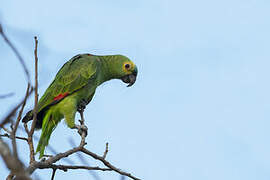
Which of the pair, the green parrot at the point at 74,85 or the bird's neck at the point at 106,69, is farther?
the bird's neck at the point at 106,69

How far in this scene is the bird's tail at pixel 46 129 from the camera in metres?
5.10

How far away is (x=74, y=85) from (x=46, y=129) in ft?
3.08

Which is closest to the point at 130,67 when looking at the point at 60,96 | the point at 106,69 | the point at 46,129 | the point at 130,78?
the point at 130,78

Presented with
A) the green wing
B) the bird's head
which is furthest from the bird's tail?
the bird's head

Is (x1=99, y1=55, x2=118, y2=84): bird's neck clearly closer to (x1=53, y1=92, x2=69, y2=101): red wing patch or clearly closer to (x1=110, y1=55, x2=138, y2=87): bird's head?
(x1=110, y1=55, x2=138, y2=87): bird's head

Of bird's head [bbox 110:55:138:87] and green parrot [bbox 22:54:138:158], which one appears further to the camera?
bird's head [bbox 110:55:138:87]

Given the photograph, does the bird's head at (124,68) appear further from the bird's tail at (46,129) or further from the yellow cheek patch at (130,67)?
the bird's tail at (46,129)

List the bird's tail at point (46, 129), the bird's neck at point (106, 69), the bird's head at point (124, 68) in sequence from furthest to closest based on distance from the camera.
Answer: the bird's head at point (124, 68) → the bird's neck at point (106, 69) → the bird's tail at point (46, 129)

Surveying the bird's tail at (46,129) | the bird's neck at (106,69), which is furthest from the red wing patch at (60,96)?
the bird's neck at (106,69)

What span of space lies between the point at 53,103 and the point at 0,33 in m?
4.04

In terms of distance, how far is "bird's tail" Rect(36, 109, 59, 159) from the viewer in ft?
16.7

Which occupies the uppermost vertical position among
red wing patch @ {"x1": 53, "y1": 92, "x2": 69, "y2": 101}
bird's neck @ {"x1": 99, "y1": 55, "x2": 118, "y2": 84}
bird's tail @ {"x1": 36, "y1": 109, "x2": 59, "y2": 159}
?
bird's neck @ {"x1": 99, "y1": 55, "x2": 118, "y2": 84}

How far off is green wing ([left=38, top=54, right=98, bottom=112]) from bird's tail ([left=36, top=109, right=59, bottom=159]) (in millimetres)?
195

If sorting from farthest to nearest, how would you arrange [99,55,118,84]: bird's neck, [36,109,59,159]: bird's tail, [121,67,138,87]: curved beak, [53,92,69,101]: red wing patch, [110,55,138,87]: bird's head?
[121,67,138,87]: curved beak < [110,55,138,87]: bird's head < [99,55,118,84]: bird's neck < [53,92,69,101]: red wing patch < [36,109,59,159]: bird's tail
